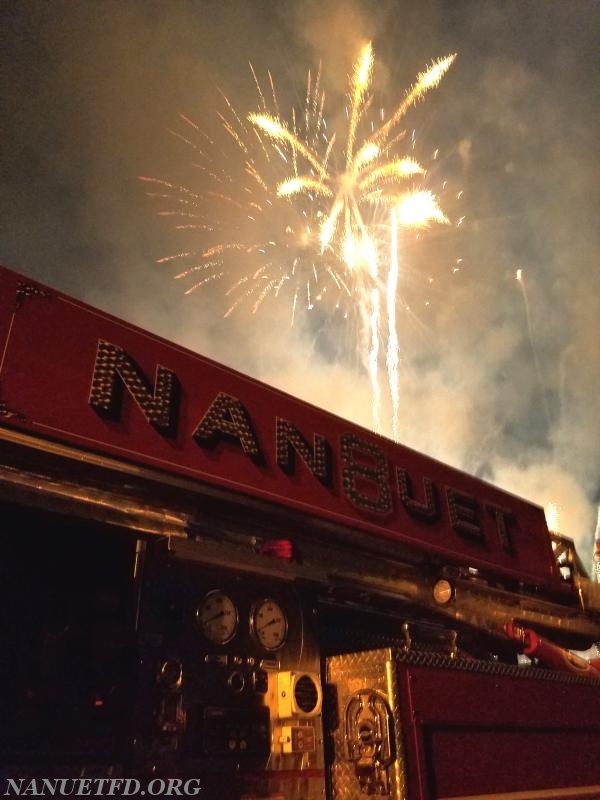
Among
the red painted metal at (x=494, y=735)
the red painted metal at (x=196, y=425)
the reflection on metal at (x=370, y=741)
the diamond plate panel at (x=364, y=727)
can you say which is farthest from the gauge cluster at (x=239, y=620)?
the red painted metal at (x=494, y=735)

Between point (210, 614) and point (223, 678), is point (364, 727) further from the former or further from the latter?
point (210, 614)

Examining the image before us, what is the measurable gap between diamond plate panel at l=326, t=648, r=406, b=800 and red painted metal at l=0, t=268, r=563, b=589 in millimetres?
1603

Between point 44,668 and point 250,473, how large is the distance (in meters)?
2.41

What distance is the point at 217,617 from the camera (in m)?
4.94

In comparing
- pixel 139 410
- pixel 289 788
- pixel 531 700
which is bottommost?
pixel 289 788

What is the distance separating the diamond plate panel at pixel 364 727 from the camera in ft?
15.0

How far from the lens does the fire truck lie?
13.9ft

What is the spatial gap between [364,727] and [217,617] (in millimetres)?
1475

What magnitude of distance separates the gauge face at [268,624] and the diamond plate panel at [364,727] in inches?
21.3

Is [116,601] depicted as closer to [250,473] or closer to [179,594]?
[179,594]

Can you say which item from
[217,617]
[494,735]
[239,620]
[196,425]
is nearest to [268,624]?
[239,620]

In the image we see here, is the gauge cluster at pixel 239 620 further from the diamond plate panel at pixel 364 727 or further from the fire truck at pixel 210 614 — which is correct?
the diamond plate panel at pixel 364 727

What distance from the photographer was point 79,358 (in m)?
5.00

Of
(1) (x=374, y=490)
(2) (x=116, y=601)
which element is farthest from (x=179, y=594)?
(1) (x=374, y=490)
